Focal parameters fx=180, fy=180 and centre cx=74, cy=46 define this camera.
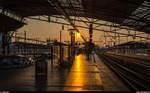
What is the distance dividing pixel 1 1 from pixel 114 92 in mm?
21730

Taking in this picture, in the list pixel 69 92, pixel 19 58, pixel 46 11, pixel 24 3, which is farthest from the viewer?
pixel 46 11

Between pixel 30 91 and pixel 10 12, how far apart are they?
24.4 metres

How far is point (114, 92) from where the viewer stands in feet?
26.0

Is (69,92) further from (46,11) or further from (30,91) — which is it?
(46,11)

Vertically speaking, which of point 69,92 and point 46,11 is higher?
point 46,11

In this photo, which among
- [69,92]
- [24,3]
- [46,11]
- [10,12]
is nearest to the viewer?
[69,92]

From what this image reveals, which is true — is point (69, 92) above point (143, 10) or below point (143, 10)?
below

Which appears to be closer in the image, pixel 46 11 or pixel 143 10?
pixel 143 10

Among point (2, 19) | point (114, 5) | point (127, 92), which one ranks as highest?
point (114, 5)

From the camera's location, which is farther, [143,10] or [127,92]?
[143,10]

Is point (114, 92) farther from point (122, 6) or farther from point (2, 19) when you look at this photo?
point (2, 19)

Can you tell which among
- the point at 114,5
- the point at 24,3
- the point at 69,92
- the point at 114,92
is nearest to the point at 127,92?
the point at 114,92

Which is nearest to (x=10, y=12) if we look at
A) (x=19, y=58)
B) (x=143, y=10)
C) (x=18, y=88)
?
(x=19, y=58)

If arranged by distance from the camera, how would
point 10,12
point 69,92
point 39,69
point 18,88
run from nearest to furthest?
point 69,92 < point 18,88 < point 39,69 < point 10,12
